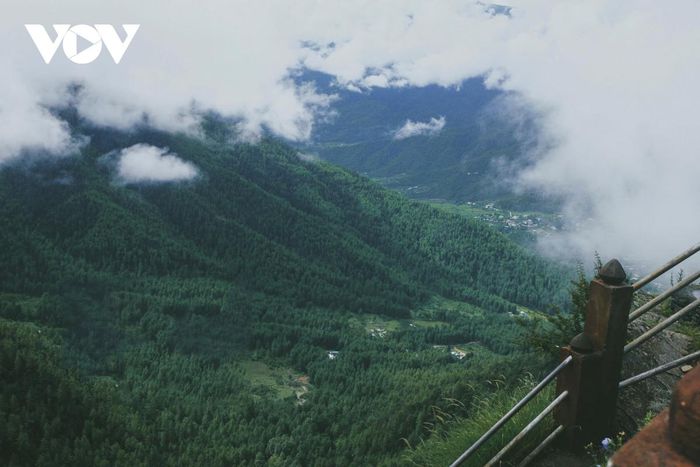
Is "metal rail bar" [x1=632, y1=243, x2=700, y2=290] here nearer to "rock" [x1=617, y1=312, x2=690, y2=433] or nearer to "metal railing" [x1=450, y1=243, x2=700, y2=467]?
"metal railing" [x1=450, y1=243, x2=700, y2=467]

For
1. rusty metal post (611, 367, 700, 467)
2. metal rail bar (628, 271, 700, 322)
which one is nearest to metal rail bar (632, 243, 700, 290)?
metal rail bar (628, 271, 700, 322)

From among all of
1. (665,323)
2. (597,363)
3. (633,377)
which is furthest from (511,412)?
(665,323)

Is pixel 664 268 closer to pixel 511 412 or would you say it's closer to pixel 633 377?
pixel 633 377

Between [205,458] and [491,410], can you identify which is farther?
[205,458]

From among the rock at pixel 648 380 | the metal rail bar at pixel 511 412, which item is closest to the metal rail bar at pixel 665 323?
the metal rail bar at pixel 511 412

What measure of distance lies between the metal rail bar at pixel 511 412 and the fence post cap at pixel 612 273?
1.07m

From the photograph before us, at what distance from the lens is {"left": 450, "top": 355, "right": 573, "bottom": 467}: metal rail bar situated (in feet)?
20.4

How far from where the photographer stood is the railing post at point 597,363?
21.2ft

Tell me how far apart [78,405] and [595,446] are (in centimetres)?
13400

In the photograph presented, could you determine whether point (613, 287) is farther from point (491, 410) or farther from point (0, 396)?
point (0, 396)

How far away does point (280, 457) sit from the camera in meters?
112

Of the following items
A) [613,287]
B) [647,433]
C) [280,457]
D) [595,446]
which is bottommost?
[280,457]

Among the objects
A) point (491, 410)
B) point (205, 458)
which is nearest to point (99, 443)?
point (205, 458)

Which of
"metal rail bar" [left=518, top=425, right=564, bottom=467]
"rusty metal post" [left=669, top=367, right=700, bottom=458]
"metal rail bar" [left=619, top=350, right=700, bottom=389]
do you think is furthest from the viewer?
"metal rail bar" [left=518, top=425, right=564, bottom=467]
